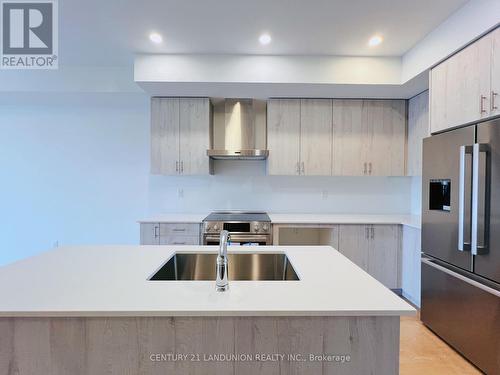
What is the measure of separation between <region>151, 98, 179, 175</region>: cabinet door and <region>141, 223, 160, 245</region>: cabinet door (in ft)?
2.23

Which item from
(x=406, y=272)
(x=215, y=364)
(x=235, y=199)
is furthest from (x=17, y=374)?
(x=406, y=272)

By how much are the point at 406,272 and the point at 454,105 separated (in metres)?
1.81

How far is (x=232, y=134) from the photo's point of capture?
11.4 ft

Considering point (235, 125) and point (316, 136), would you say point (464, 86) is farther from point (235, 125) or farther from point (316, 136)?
point (235, 125)

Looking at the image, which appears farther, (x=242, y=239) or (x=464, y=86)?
(x=242, y=239)

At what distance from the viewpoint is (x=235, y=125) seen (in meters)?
Result: 3.46

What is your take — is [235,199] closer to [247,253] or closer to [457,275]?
[247,253]

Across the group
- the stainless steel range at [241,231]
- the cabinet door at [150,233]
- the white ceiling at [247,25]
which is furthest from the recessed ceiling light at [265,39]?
the cabinet door at [150,233]

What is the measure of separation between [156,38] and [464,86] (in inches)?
101

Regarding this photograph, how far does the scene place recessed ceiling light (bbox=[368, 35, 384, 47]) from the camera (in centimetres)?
251

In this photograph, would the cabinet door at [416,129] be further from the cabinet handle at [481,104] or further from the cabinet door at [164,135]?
the cabinet door at [164,135]

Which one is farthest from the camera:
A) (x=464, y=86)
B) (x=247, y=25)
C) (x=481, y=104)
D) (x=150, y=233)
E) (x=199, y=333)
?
(x=150, y=233)

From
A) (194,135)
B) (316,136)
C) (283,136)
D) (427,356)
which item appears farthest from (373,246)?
(194,135)

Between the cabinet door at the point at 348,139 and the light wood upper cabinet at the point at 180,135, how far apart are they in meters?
1.56
